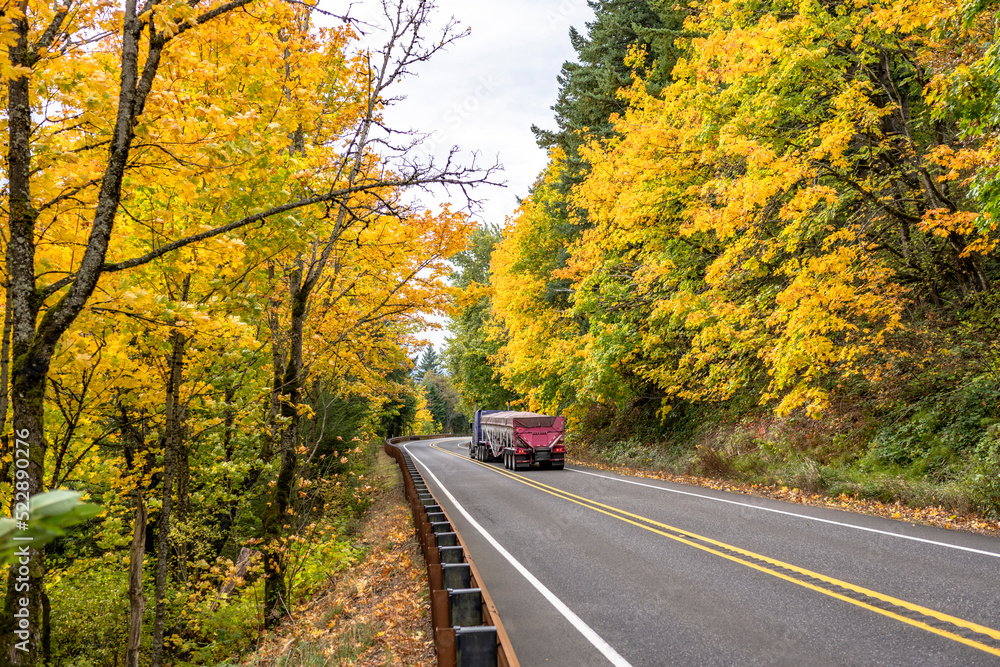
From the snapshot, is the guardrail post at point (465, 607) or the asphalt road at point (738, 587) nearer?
the asphalt road at point (738, 587)

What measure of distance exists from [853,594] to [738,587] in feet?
3.81

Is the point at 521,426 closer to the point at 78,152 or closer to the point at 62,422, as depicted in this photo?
the point at 62,422

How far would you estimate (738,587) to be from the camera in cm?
665

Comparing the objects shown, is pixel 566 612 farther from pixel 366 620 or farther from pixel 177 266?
pixel 177 266

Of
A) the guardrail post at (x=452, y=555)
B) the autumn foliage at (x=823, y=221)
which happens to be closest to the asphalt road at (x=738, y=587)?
the guardrail post at (x=452, y=555)

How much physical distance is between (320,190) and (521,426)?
16.2m

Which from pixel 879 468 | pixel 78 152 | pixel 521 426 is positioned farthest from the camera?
pixel 521 426

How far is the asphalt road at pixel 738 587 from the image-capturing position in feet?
16.5

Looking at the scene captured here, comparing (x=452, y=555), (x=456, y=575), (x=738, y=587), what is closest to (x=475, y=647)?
(x=456, y=575)

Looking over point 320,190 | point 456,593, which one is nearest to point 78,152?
point 320,190

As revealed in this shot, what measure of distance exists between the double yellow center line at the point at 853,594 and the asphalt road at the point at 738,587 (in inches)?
0.8

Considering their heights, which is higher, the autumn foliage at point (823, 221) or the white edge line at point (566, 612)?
the autumn foliage at point (823, 221)

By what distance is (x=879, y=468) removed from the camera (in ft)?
39.2

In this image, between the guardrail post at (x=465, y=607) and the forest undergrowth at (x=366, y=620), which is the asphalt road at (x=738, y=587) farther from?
the forest undergrowth at (x=366, y=620)
